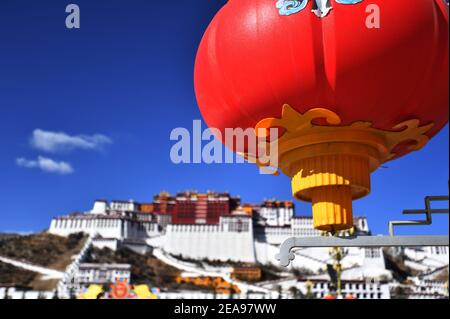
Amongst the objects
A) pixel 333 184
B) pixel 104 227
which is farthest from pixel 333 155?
pixel 104 227

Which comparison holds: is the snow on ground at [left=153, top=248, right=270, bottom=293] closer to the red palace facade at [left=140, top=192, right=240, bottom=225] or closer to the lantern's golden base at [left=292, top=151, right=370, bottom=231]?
the red palace facade at [left=140, top=192, right=240, bottom=225]

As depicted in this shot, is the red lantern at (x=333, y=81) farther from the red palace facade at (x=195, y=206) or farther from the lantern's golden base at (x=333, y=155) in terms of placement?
the red palace facade at (x=195, y=206)

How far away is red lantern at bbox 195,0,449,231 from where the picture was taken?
152 inches

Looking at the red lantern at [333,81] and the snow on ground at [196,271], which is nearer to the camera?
the red lantern at [333,81]

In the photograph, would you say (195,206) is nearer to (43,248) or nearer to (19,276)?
(43,248)

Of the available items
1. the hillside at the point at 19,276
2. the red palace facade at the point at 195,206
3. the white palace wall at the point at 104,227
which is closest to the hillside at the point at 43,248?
the white palace wall at the point at 104,227

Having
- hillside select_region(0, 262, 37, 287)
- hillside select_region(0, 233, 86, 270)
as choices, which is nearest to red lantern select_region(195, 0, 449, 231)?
hillside select_region(0, 262, 37, 287)

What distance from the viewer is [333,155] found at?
173 inches

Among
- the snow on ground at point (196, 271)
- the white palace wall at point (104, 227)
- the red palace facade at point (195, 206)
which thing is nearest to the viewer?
the snow on ground at point (196, 271)

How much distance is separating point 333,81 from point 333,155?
820 millimetres

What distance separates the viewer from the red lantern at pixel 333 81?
3.87 meters
